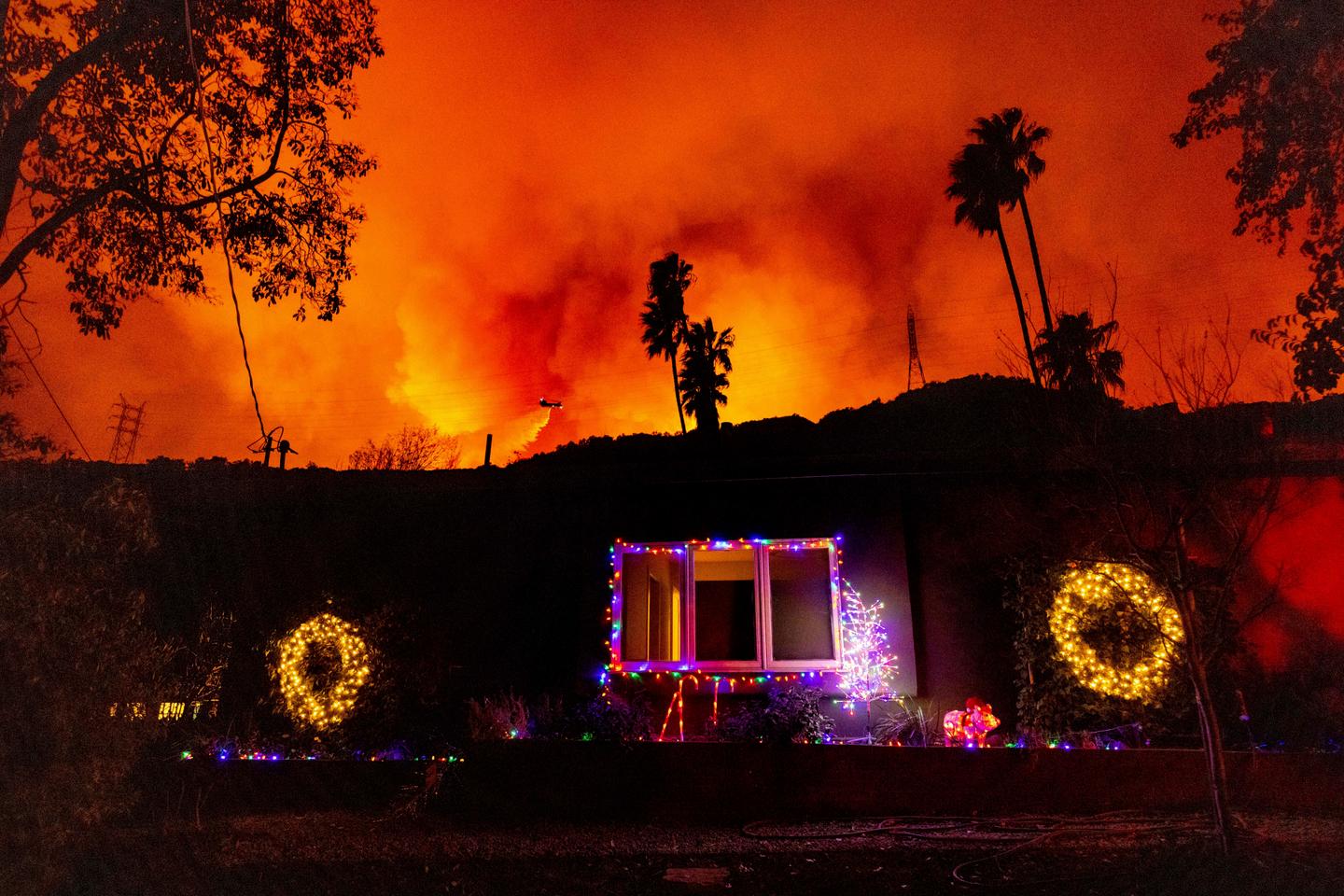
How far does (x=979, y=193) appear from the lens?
79.9ft

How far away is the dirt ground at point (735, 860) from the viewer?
4.78 m

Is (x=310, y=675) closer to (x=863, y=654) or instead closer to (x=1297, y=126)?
(x=863, y=654)

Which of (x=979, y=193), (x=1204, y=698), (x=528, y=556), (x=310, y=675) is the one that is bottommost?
(x=1204, y=698)

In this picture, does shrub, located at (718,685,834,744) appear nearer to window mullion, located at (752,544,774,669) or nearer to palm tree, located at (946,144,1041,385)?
window mullion, located at (752,544,774,669)

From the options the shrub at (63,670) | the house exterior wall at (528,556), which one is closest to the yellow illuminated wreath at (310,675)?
the house exterior wall at (528,556)

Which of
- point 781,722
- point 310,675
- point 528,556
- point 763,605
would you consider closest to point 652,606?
point 763,605

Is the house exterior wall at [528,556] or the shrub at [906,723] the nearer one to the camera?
the shrub at [906,723]

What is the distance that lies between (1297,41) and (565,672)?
10.4 metres

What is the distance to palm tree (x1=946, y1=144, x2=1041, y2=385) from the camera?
2412 centimetres

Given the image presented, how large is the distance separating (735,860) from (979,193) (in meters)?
23.4

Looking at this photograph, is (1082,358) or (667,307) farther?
(667,307)

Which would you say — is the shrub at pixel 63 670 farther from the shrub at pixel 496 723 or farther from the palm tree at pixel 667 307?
the palm tree at pixel 667 307

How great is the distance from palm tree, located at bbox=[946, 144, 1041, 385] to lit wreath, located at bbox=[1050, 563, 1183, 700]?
18.2 m

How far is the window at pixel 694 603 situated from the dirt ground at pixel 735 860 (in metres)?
2.20
